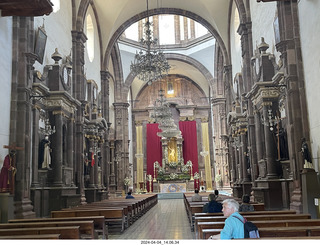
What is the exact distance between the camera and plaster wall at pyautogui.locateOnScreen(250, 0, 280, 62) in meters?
12.7

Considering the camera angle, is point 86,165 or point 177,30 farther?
point 177,30

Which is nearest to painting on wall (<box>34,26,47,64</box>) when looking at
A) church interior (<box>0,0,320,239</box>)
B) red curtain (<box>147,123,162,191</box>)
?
church interior (<box>0,0,320,239</box>)

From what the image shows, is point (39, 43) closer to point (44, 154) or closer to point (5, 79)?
point (5, 79)

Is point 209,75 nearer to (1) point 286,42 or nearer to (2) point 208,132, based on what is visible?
(2) point 208,132

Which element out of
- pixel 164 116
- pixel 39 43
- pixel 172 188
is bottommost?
pixel 172 188

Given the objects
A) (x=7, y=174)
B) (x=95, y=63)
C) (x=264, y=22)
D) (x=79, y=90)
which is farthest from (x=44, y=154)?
(x=95, y=63)

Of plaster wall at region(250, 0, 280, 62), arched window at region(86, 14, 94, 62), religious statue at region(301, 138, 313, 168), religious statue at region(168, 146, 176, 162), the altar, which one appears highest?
arched window at region(86, 14, 94, 62)

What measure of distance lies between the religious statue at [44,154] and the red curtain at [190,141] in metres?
21.6

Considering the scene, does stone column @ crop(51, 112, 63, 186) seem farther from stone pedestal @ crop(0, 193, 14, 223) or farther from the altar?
the altar

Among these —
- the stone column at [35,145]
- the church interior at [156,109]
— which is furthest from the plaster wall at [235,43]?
the stone column at [35,145]

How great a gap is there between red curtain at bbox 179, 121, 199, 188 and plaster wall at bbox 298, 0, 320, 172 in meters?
24.0

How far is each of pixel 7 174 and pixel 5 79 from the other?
2547mm

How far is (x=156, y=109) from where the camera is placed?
25484 millimetres

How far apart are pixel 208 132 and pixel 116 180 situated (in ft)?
36.0
